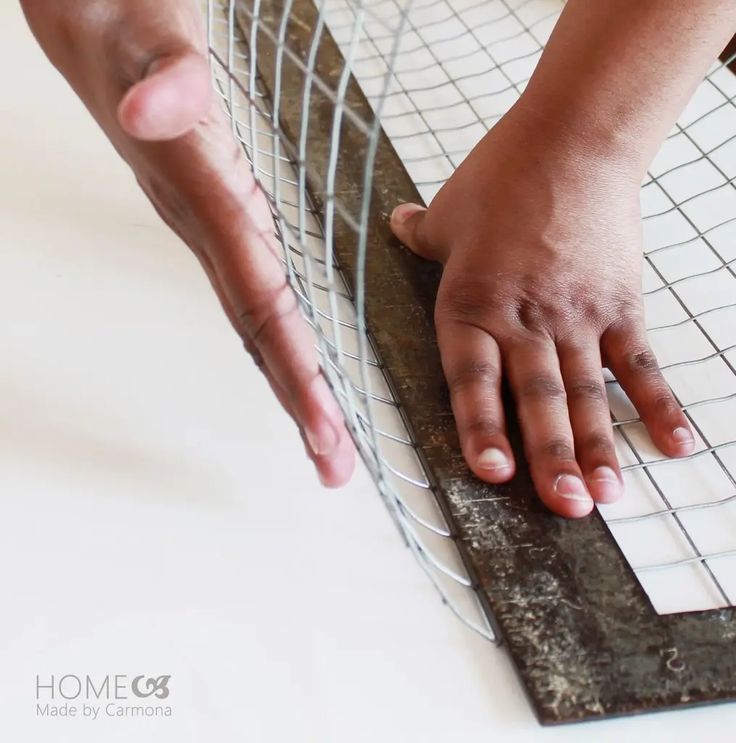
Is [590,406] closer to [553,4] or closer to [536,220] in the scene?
[536,220]

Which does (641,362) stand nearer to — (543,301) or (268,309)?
(543,301)

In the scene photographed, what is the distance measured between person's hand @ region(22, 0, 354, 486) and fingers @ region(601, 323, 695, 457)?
8.7 inches

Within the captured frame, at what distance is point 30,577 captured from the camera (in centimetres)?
48

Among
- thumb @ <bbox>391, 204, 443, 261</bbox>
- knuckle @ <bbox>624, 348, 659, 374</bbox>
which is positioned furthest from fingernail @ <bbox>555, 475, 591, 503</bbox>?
thumb @ <bbox>391, 204, 443, 261</bbox>

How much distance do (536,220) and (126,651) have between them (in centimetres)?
38

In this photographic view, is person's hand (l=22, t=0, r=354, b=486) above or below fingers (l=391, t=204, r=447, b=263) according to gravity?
above

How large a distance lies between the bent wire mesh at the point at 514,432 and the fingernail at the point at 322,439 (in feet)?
0.07

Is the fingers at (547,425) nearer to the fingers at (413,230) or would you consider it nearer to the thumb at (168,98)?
the fingers at (413,230)

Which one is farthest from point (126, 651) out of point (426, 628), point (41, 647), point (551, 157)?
point (551, 157)

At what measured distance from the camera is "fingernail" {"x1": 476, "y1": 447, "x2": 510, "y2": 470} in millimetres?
540

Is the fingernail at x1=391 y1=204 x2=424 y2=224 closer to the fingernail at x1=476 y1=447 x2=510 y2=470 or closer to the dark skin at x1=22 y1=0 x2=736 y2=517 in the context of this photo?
the dark skin at x1=22 y1=0 x2=736 y2=517

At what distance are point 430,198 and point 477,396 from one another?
0.25m

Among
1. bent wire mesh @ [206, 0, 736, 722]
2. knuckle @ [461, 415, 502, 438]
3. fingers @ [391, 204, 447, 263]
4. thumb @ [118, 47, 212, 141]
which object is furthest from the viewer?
fingers @ [391, 204, 447, 263]

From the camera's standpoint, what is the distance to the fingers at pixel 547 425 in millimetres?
525
